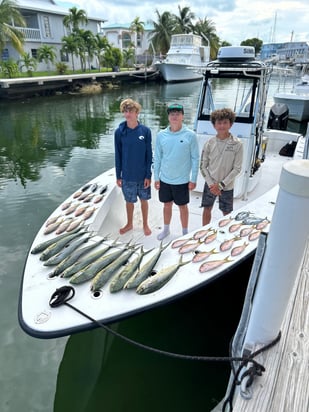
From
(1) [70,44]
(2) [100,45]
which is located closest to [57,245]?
(1) [70,44]

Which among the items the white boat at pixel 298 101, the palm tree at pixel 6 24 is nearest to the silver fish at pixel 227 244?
the white boat at pixel 298 101

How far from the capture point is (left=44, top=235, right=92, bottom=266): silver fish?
277 centimetres

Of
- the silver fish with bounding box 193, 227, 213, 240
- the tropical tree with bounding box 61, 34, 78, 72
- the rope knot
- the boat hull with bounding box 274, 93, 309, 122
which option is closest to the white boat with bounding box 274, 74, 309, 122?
the boat hull with bounding box 274, 93, 309, 122

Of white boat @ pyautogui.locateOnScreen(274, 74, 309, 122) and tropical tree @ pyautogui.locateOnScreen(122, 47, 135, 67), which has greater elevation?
tropical tree @ pyautogui.locateOnScreen(122, 47, 135, 67)

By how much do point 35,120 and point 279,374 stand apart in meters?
16.0

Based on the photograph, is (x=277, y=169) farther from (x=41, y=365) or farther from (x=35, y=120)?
(x=35, y=120)

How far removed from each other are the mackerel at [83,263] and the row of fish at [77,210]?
59 cm

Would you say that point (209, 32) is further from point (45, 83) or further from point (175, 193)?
point (175, 193)

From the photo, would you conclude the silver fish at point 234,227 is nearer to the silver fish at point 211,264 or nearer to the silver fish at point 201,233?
the silver fish at point 201,233

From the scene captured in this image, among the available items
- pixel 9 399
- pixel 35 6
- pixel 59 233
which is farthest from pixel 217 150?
pixel 35 6

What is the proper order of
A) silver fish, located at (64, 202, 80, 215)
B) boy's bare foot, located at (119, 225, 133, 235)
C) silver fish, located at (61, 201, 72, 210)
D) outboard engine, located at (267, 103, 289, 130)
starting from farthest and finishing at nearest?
1. outboard engine, located at (267, 103, 289, 130)
2. boy's bare foot, located at (119, 225, 133, 235)
3. silver fish, located at (61, 201, 72, 210)
4. silver fish, located at (64, 202, 80, 215)

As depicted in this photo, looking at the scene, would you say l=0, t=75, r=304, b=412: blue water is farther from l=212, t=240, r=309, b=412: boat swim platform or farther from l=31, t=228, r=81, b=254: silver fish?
l=212, t=240, r=309, b=412: boat swim platform

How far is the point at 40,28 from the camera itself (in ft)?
97.5

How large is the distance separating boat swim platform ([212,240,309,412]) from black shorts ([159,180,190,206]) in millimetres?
1851
